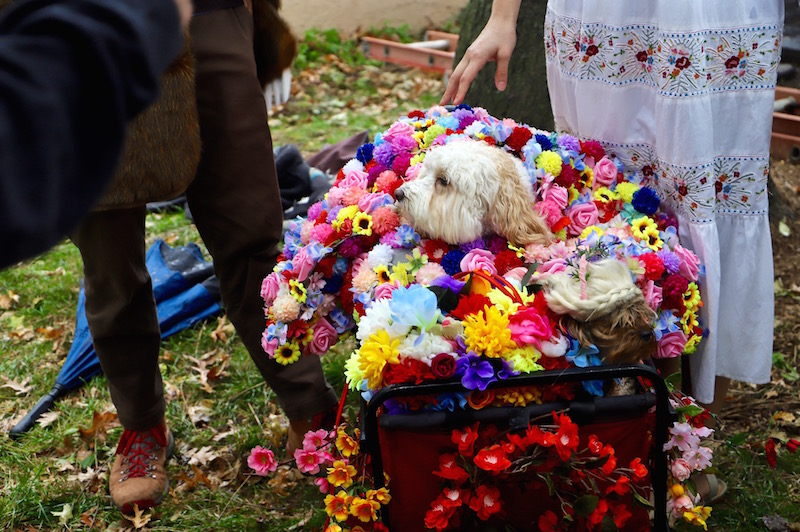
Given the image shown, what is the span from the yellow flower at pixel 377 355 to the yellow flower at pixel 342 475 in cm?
25

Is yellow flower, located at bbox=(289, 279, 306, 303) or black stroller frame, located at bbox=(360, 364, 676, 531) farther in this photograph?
yellow flower, located at bbox=(289, 279, 306, 303)

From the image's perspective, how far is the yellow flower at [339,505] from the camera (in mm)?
1769

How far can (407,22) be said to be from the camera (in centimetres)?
934

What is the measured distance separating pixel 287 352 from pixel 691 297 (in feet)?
3.68

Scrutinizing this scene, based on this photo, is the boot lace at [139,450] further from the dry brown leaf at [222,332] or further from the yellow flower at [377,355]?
the yellow flower at [377,355]

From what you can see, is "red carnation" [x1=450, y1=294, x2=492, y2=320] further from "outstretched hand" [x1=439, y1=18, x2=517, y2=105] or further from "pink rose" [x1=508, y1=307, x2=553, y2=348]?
"outstretched hand" [x1=439, y1=18, x2=517, y2=105]

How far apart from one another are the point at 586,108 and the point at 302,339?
1.12m

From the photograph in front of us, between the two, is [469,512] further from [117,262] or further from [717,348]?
[117,262]

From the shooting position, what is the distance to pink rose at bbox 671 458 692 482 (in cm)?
177

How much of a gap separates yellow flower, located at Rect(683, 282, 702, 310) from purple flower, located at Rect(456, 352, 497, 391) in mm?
662

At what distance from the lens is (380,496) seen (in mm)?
1716

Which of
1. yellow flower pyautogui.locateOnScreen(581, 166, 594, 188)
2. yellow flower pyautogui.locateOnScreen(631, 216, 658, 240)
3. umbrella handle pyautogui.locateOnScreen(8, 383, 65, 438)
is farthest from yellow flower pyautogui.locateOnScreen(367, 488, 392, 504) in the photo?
umbrella handle pyautogui.locateOnScreen(8, 383, 65, 438)

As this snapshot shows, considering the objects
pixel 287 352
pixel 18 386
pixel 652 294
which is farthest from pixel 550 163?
pixel 18 386

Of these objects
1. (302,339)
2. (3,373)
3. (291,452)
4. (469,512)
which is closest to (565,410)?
(469,512)
